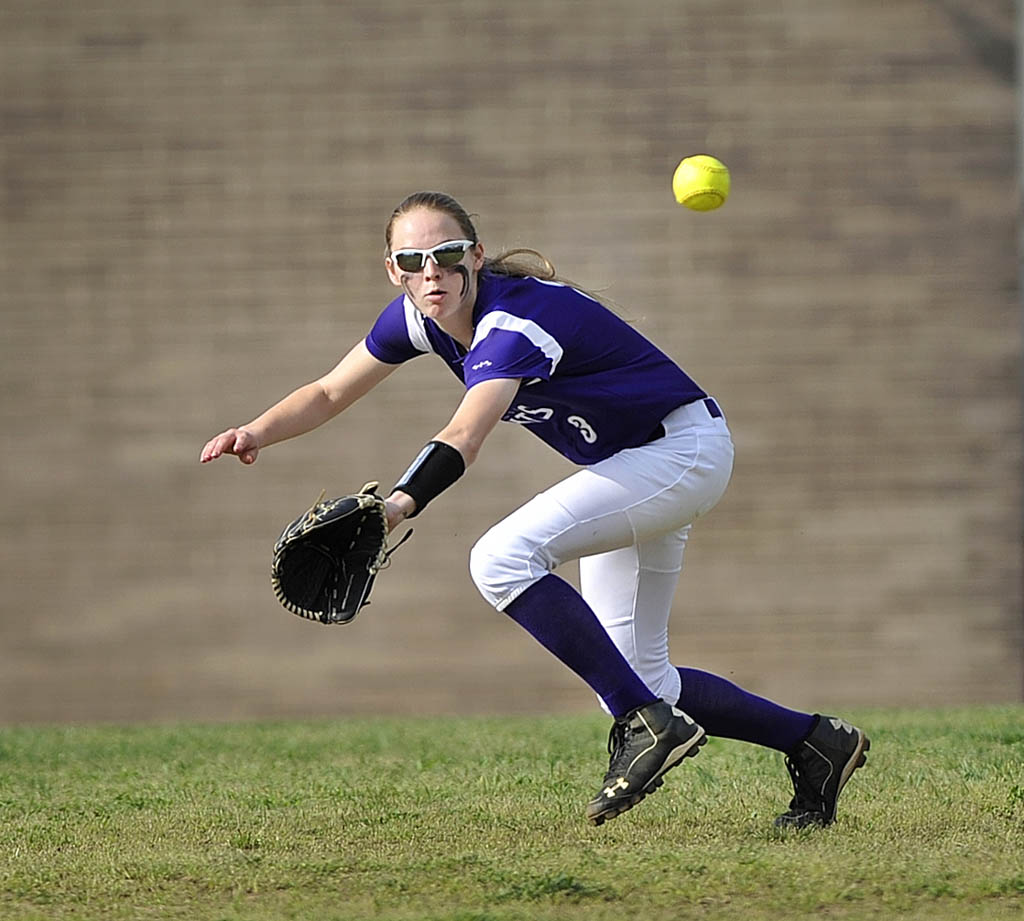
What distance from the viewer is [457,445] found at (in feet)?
12.2

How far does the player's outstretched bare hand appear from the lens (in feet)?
13.6

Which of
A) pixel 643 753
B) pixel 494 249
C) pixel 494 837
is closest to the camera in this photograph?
pixel 643 753

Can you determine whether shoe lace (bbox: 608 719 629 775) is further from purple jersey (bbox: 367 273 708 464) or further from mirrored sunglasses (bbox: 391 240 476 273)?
mirrored sunglasses (bbox: 391 240 476 273)

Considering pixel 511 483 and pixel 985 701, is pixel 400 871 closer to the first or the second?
pixel 511 483

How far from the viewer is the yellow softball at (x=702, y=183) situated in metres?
5.55

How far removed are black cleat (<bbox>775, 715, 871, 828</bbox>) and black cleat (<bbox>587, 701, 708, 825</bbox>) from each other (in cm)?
60

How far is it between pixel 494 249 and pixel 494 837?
6.53 metres

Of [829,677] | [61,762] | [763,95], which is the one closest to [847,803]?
[61,762]

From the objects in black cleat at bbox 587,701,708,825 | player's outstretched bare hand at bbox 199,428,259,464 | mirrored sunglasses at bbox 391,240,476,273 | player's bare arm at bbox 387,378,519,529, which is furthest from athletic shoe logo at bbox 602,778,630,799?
mirrored sunglasses at bbox 391,240,476,273

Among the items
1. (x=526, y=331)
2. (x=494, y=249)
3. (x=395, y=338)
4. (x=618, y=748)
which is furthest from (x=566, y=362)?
(x=494, y=249)

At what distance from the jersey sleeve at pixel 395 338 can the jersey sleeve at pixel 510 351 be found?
0.45 metres

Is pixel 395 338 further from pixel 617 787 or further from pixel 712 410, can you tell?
pixel 617 787

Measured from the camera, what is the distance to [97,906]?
337cm

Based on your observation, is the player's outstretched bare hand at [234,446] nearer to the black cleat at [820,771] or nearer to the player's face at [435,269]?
the player's face at [435,269]
